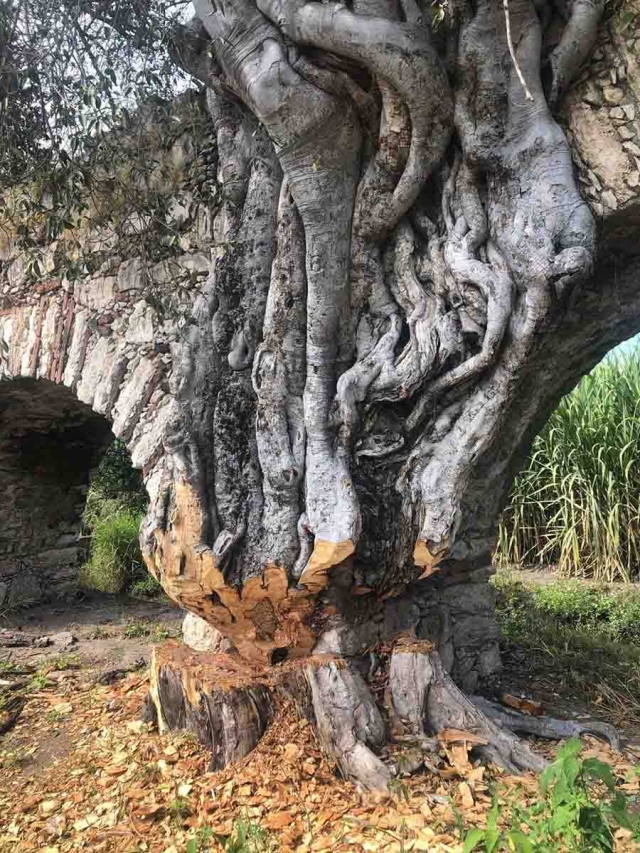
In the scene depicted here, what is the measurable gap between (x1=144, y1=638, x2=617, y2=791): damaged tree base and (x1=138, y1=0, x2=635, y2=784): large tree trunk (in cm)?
3

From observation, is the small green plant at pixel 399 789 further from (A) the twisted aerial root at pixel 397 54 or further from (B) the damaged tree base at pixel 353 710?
(A) the twisted aerial root at pixel 397 54

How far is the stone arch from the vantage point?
11.3 feet

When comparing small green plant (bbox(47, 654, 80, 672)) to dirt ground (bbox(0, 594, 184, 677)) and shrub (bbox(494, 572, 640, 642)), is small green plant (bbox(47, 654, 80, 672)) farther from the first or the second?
shrub (bbox(494, 572, 640, 642))

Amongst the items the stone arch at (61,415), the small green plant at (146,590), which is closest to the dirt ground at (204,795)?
the stone arch at (61,415)

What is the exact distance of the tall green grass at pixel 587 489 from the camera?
245 inches

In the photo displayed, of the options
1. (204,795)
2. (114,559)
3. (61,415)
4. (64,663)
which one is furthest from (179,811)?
(114,559)

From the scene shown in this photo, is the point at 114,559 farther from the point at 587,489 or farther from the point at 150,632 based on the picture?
the point at 587,489

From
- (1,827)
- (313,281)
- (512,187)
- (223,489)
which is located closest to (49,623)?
(1,827)

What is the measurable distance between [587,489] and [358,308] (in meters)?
4.50

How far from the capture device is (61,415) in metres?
5.25

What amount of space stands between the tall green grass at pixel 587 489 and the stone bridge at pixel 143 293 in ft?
13.0

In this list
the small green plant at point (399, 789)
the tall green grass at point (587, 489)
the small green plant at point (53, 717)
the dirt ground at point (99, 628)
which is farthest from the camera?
the tall green grass at point (587, 489)

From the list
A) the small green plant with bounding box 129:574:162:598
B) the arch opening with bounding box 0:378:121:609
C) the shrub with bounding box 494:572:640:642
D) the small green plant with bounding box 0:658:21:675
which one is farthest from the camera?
the small green plant with bounding box 129:574:162:598

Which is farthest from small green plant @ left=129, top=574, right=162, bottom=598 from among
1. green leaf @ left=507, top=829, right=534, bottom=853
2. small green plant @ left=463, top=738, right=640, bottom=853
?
green leaf @ left=507, top=829, right=534, bottom=853
